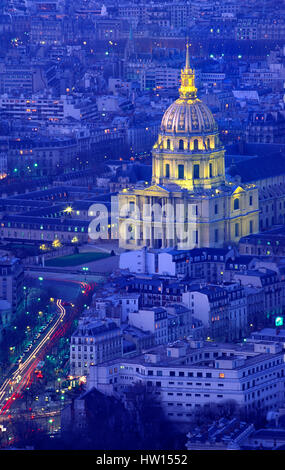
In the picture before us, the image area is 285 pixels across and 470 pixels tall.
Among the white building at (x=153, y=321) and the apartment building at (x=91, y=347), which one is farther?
the white building at (x=153, y=321)

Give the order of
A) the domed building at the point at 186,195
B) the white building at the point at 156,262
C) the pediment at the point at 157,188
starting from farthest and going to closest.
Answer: the pediment at the point at 157,188
the domed building at the point at 186,195
the white building at the point at 156,262

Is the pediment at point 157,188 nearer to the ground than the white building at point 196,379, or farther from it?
farther from it

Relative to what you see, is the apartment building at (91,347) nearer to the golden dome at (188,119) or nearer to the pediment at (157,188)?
the pediment at (157,188)

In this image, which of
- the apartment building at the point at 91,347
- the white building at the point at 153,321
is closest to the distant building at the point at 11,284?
the white building at the point at 153,321

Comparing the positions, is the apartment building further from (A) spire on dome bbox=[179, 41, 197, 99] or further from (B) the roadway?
(A) spire on dome bbox=[179, 41, 197, 99]

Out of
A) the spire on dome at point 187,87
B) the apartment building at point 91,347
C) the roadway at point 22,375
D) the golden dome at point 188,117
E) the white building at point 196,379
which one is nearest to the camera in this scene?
the white building at point 196,379

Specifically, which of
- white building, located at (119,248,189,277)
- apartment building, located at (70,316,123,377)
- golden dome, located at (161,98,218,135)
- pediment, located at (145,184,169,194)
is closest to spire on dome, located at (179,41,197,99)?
golden dome, located at (161,98,218,135)

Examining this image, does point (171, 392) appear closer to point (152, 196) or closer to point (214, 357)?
point (214, 357)
